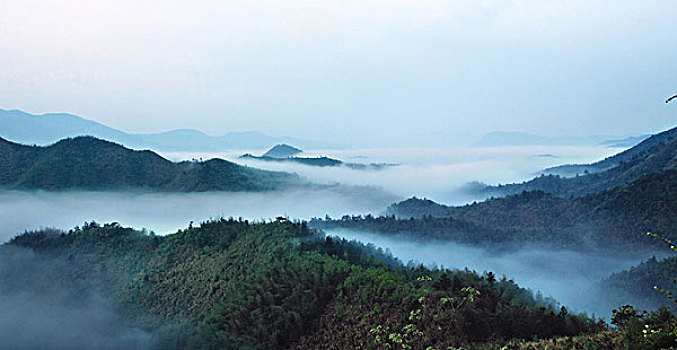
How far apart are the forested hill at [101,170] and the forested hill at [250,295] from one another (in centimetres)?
5730

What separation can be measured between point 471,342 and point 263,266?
16.8 metres

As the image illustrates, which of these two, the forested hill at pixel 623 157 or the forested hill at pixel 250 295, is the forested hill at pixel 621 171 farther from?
the forested hill at pixel 250 295

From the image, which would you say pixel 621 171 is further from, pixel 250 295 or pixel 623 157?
pixel 250 295

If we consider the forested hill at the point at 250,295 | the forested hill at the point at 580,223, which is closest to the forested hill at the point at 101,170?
the forested hill at the point at 580,223

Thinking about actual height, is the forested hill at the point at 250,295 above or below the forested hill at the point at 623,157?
below

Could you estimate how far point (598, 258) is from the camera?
2881 inches

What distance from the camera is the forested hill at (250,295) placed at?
1753 centimetres

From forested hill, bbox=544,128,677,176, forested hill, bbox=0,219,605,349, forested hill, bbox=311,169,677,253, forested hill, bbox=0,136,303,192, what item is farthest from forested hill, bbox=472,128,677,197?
forested hill, bbox=0,136,303,192

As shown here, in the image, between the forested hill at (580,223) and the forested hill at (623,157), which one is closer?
the forested hill at (580,223)

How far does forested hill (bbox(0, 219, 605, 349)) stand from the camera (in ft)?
57.5

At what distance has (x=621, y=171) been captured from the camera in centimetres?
11850

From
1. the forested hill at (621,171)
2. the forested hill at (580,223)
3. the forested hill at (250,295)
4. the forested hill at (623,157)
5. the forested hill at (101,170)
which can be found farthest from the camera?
the forested hill at (623,157)

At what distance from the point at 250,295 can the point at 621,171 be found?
123 metres

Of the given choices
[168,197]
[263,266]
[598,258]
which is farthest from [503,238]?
[168,197]
